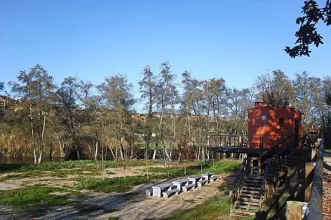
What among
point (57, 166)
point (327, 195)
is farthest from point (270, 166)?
point (57, 166)

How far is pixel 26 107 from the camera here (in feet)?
133

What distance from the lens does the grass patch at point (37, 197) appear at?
55.1 feet

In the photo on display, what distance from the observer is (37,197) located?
62.1 ft

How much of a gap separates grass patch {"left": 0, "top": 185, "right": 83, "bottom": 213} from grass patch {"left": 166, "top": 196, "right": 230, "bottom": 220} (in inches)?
248

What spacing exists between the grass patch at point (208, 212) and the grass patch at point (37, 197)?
6.31 metres

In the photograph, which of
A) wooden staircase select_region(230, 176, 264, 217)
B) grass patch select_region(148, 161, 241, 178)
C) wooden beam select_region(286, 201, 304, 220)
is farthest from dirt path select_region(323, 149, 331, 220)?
grass patch select_region(148, 161, 241, 178)

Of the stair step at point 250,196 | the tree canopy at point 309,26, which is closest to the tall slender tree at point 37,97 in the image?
the stair step at point 250,196

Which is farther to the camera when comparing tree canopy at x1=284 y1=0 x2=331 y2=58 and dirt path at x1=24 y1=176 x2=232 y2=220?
dirt path at x1=24 y1=176 x2=232 y2=220

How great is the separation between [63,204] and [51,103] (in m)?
28.0

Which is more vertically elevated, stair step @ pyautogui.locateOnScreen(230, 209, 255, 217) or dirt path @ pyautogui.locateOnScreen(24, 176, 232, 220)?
stair step @ pyautogui.locateOnScreen(230, 209, 255, 217)

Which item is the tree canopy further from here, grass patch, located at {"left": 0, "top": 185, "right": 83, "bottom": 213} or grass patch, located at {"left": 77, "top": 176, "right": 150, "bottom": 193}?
grass patch, located at {"left": 77, "top": 176, "right": 150, "bottom": 193}

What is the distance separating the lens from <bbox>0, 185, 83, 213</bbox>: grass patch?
16.8m

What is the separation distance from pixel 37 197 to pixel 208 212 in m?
9.54

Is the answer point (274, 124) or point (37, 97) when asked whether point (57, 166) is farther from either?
point (274, 124)
